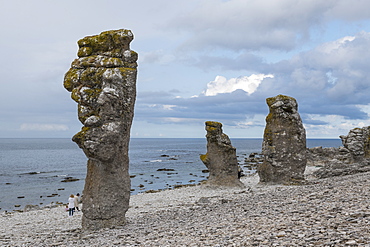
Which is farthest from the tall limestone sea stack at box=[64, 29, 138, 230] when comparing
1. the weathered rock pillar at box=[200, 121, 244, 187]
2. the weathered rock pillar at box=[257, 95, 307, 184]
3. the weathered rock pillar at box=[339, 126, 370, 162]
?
the weathered rock pillar at box=[339, 126, 370, 162]

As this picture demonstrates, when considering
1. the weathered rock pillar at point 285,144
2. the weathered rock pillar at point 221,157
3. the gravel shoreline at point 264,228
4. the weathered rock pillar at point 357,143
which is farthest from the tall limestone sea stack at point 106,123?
the weathered rock pillar at point 357,143

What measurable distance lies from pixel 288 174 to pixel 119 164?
1685cm

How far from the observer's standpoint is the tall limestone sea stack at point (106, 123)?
48.4 feet

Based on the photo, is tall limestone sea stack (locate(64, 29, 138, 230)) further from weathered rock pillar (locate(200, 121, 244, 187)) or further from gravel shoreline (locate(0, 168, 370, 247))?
weathered rock pillar (locate(200, 121, 244, 187))

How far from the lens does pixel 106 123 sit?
14.8 metres

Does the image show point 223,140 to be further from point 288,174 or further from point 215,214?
point 215,214

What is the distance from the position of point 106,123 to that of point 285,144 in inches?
680

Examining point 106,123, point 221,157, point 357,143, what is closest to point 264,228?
point 106,123

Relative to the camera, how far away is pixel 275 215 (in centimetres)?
1194

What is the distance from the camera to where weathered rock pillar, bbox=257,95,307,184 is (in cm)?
2770

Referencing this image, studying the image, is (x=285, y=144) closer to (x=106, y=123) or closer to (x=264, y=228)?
(x=106, y=123)

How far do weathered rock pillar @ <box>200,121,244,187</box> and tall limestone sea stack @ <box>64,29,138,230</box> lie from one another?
15881mm

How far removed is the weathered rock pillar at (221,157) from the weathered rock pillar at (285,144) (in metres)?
3.35

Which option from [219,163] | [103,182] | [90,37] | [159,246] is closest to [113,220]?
[103,182]
